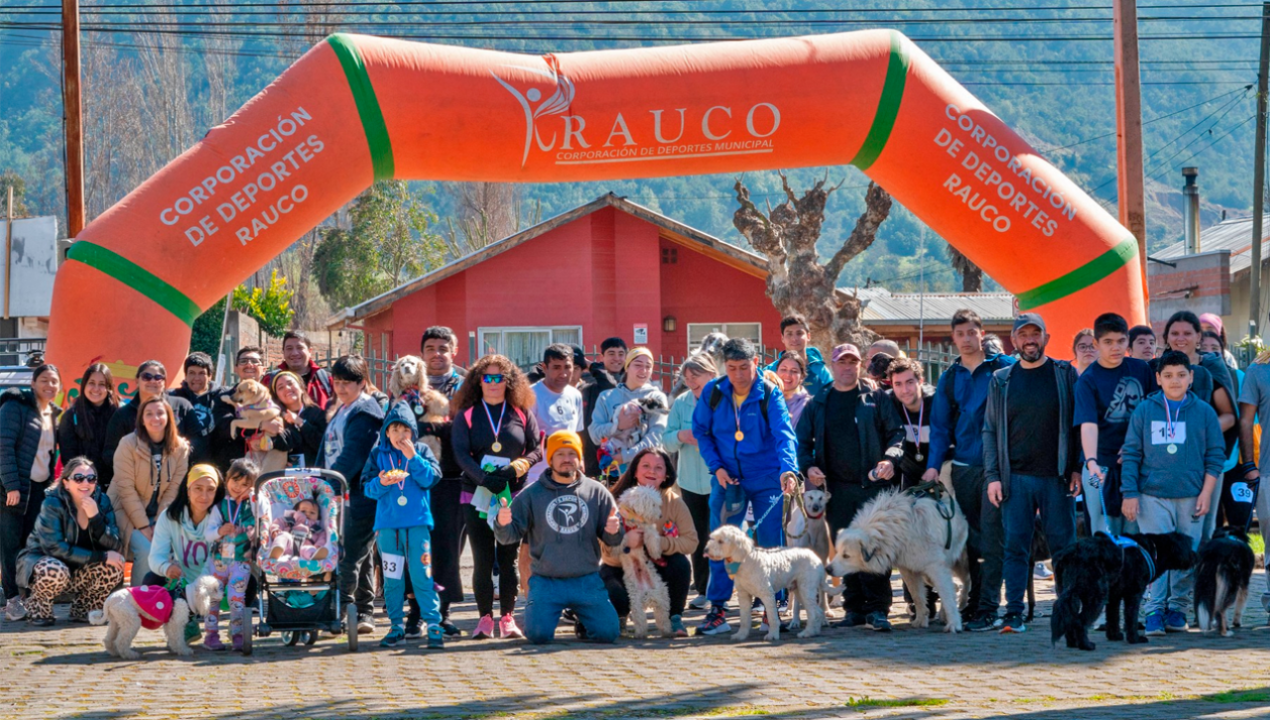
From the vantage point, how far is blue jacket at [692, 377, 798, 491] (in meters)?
8.63

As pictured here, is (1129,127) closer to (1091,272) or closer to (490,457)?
(1091,272)

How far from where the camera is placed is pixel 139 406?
930cm

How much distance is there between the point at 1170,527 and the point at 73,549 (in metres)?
7.07

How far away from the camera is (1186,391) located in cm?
793

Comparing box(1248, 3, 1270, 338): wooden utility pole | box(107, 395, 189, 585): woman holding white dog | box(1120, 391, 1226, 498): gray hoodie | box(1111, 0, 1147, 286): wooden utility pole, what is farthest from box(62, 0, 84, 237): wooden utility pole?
box(1248, 3, 1270, 338): wooden utility pole

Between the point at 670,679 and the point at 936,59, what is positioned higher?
the point at 936,59

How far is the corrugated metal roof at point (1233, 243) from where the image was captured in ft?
95.0

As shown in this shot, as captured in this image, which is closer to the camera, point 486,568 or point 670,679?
point 670,679

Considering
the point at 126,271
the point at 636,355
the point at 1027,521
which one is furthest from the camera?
the point at 126,271

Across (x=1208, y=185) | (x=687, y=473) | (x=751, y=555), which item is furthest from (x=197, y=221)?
(x=1208, y=185)

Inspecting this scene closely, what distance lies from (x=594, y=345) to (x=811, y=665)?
61.3 ft

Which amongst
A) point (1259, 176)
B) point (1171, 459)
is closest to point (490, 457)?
point (1171, 459)

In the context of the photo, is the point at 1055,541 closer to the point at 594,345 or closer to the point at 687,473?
the point at 687,473

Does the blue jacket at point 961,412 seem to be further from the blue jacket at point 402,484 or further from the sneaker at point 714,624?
the blue jacket at point 402,484
